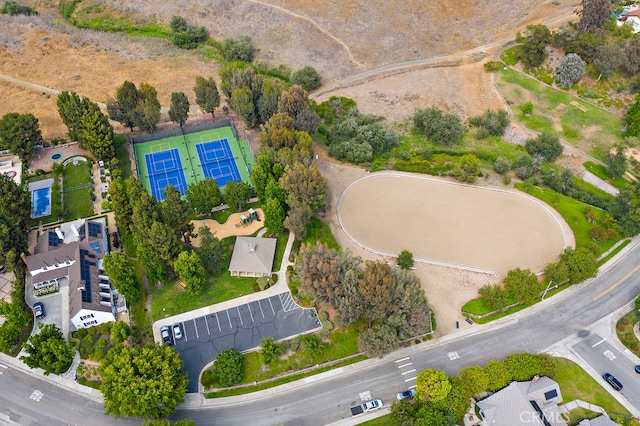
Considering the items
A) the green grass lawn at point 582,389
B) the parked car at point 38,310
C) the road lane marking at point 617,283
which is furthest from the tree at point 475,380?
the parked car at point 38,310

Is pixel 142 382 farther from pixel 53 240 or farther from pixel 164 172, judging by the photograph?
pixel 164 172

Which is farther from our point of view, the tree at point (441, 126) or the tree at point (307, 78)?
the tree at point (307, 78)

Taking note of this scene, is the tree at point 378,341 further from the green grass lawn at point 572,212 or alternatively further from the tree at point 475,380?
the green grass lawn at point 572,212

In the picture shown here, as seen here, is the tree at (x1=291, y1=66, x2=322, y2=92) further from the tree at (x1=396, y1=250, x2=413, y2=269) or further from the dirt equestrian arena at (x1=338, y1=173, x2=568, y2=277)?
the tree at (x1=396, y1=250, x2=413, y2=269)

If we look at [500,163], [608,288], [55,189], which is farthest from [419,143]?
[55,189]

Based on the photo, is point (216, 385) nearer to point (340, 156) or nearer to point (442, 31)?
point (340, 156)

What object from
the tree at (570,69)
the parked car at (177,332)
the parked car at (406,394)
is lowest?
the parked car at (177,332)

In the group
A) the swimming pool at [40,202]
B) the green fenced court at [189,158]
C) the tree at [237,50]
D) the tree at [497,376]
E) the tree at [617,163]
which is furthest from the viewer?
the tree at [237,50]
